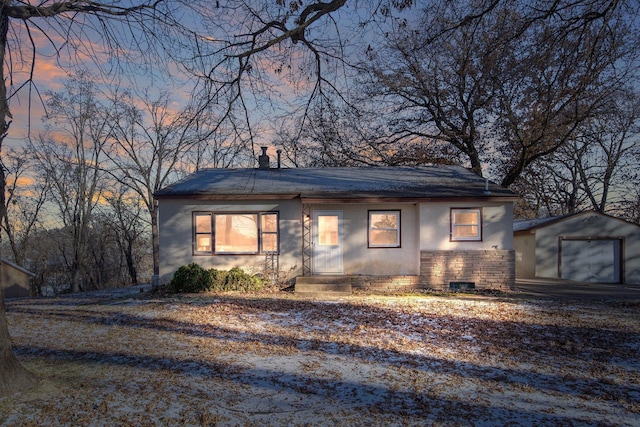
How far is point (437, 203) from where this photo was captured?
43.3ft

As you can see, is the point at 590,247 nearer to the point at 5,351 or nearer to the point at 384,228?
the point at 384,228

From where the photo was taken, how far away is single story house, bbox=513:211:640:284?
17469 mm

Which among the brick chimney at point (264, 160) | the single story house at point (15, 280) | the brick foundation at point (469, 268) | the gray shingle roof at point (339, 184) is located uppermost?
the brick chimney at point (264, 160)

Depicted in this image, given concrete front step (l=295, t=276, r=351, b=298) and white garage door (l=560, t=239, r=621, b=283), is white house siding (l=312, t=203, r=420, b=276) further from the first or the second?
white garage door (l=560, t=239, r=621, b=283)

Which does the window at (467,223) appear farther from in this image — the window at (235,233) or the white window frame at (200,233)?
the white window frame at (200,233)

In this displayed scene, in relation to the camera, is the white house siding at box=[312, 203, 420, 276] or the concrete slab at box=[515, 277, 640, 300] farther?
the white house siding at box=[312, 203, 420, 276]

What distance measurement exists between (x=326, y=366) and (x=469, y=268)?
892cm

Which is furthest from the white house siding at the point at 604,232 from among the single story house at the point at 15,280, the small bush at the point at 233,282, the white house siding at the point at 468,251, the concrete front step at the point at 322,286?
the single story house at the point at 15,280

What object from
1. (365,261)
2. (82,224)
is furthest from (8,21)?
(82,224)

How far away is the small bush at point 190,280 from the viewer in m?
12.3

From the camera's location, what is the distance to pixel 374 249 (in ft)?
44.4

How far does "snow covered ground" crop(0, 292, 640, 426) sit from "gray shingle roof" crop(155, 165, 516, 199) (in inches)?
178

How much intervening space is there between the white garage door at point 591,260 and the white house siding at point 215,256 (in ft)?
37.2

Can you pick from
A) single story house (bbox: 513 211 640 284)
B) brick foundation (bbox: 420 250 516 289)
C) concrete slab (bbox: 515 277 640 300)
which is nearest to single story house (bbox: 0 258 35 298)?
brick foundation (bbox: 420 250 516 289)
